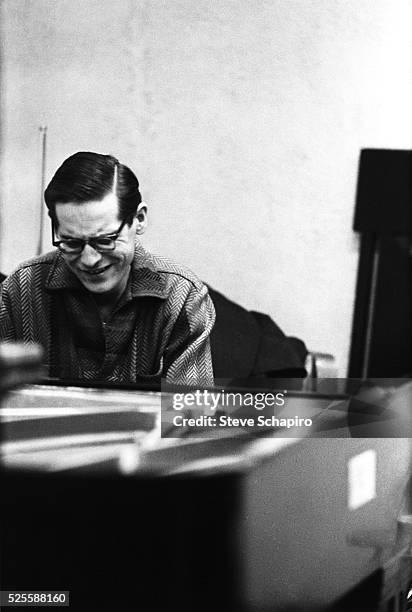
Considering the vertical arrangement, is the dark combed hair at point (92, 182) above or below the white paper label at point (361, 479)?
above

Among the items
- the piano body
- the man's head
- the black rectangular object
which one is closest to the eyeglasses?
the man's head

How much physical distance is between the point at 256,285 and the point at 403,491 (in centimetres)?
25

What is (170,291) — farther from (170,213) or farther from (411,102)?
(411,102)

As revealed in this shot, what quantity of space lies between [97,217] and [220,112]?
0.18m

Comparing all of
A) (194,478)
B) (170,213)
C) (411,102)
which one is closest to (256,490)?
(194,478)

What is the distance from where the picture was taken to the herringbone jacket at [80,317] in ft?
2.52

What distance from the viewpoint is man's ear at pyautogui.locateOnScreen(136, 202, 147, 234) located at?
78cm

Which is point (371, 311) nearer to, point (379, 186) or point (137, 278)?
point (379, 186)

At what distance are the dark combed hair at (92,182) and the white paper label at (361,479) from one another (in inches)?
12.4

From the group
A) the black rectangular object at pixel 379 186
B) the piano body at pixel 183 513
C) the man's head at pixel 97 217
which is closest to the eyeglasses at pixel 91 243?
the man's head at pixel 97 217

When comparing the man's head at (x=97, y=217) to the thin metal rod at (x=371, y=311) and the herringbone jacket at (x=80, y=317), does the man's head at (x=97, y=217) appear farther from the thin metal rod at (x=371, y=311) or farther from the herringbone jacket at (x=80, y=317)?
the thin metal rod at (x=371, y=311)

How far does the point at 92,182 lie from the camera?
753mm

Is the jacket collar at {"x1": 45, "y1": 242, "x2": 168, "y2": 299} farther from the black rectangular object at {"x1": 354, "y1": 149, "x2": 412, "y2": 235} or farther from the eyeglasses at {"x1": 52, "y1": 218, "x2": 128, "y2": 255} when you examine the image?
the black rectangular object at {"x1": 354, "y1": 149, "x2": 412, "y2": 235}

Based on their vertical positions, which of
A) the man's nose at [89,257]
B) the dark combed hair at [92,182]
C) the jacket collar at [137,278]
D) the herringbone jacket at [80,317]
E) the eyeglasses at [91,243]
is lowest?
the herringbone jacket at [80,317]
